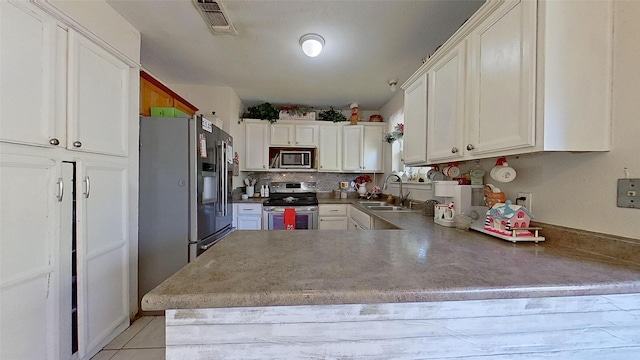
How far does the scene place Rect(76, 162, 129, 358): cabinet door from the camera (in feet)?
4.91

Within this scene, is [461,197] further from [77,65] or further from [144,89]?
[144,89]

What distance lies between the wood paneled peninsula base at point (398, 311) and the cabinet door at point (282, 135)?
317cm

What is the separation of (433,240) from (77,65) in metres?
2.21

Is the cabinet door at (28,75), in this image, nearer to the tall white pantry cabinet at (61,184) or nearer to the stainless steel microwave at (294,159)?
the tall white pantry cabinet at (61,184)

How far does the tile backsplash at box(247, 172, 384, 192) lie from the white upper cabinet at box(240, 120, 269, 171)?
364 millimetres

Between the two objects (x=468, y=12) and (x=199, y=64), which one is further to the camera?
(x=199, y=64)

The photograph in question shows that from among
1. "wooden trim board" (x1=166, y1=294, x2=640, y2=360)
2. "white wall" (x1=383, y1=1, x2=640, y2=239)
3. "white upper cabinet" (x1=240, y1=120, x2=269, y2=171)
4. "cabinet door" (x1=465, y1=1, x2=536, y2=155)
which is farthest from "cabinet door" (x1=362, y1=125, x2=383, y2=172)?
"wooden trim board" (x1=166, y1=294, x2=640, y2=360)

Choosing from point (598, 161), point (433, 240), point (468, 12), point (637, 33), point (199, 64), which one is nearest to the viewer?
point (637, 33)

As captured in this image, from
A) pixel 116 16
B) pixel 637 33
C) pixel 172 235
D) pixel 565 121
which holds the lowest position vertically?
pixel 172 235

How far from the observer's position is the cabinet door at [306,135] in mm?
3891

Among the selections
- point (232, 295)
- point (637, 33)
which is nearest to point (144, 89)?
point (232, 295)

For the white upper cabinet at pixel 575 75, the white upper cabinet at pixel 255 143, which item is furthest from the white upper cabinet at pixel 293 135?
the white upper cabinet at pixel 575 75

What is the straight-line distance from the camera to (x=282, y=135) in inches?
153

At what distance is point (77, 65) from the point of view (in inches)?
57.7
